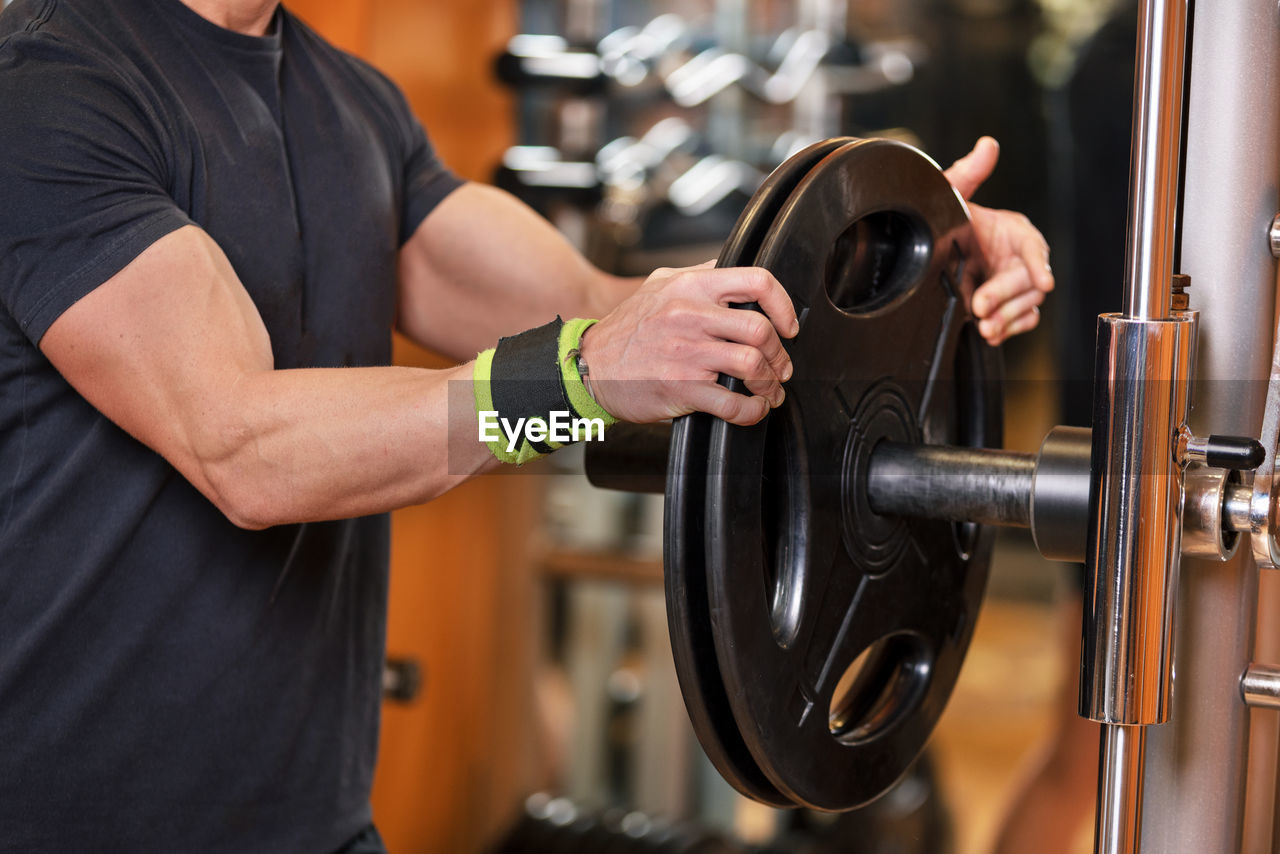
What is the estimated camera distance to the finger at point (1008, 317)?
1051 millimetres

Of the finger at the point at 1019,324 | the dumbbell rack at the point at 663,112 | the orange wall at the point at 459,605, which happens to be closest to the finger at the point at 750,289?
the finger at the point at 1019,324

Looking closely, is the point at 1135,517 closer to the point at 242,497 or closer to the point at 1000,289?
the point at 1000,289

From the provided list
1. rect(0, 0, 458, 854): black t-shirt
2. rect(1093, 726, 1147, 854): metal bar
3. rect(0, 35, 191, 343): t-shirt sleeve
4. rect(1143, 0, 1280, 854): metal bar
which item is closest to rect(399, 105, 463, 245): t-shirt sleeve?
rect(0, 0, 458, 854): black t-shirt

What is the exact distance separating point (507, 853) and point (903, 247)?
1.71 m

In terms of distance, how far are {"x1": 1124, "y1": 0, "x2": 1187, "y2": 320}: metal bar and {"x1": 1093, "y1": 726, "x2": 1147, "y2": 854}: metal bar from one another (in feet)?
0.75

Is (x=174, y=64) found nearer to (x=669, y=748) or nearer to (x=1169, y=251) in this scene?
(x=1169, y=251)

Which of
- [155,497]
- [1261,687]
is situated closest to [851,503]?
[1261,687]

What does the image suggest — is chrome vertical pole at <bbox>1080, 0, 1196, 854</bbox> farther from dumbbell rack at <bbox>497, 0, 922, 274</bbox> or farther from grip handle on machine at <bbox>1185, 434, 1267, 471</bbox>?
dumbbell rack at <bbox>497, 0, 922, 274</bbox>

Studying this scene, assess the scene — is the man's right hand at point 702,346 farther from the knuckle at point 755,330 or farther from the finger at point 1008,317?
the finger at point 1008,317

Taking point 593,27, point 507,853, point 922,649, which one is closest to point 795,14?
point 593,27

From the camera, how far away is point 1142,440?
27.3 inches

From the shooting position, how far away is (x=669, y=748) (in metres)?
2.56

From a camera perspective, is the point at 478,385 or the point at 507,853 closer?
Result: the point at 478,385

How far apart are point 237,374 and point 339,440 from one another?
0.09m
